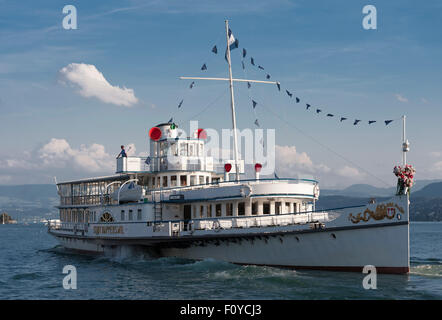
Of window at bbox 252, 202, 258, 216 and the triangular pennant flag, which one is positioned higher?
the triangular pennant flag

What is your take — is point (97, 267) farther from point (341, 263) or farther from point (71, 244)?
point (341, 263)

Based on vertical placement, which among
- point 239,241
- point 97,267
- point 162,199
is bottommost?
point 97,267

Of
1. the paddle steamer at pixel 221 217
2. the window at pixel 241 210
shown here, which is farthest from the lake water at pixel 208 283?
the window at pixel 241 210

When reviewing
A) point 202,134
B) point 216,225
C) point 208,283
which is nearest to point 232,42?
point 202,134

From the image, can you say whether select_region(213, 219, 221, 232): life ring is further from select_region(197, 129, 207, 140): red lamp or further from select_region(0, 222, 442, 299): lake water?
select_region(197, 129, 207, 140): red lamp

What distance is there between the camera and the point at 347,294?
67.9 ft

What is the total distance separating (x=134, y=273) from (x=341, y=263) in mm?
10751

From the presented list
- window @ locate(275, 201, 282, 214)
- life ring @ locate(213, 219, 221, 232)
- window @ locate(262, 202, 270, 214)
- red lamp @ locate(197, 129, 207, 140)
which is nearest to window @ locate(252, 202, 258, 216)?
window @ locate(262, 202, 270, 214)

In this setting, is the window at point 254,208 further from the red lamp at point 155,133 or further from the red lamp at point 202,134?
the red lamp at point 155,133

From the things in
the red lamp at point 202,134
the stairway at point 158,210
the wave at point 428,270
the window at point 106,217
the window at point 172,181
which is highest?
the red lamp at point 202,134

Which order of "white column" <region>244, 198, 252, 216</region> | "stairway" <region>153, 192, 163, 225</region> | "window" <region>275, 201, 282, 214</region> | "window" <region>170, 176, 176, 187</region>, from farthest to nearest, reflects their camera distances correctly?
"window" <region>170, 176, 176, 187</region> < "stairway" <region>153, 192, 163, 225</region> < "window" <region>275, 201, 282, 214</region> < "white column" <region>244, 198, 252, 216</region>

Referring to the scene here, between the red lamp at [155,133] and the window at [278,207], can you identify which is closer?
the window at [278,207]

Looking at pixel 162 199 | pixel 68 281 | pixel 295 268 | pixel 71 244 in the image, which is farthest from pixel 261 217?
pixel 71 244

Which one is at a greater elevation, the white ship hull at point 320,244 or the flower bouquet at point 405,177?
the flower bouquet at point 405,177
